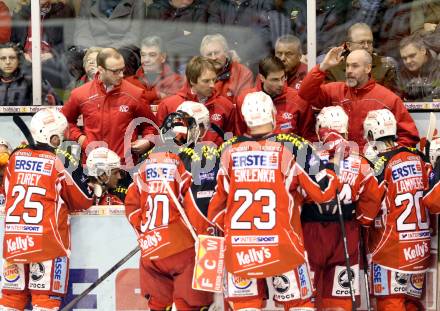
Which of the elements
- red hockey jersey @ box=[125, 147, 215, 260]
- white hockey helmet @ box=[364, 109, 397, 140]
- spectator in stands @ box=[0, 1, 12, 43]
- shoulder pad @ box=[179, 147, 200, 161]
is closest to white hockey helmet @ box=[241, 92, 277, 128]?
shoulder pad @ box=[179, 147, 200, 161]

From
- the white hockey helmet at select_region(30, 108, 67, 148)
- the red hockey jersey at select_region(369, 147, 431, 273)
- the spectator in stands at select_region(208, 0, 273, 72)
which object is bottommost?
the red hockey jersey at select_region(369, 147, 431, 273)

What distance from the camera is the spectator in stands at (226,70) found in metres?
8.55

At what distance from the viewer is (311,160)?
689 centimetres

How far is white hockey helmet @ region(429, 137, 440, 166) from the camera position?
23.9ft

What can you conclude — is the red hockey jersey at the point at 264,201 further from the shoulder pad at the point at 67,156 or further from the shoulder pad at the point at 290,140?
the shoulder pad at the point at 67,156

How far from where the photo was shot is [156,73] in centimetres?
880

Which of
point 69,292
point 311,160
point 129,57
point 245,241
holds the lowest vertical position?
point 69,292

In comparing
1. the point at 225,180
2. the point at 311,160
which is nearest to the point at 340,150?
the point at 311,160

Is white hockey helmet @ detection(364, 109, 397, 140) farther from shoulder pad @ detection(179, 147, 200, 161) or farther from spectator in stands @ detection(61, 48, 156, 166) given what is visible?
spectator in stands @ detection(61, 48, 156, 166)

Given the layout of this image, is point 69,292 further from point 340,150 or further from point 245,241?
point 340,150

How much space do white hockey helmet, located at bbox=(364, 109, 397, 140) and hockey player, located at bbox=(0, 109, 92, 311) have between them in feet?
6.40

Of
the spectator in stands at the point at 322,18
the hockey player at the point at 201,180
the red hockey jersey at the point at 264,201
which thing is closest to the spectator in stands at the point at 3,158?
the hockey player at the point at 201,180

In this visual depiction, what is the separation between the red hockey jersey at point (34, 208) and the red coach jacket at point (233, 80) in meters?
1.70

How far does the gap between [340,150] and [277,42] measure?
1.67 metres
